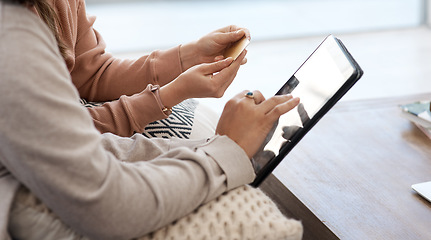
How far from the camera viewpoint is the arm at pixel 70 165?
62 cm

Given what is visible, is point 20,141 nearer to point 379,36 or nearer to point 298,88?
point 298,88

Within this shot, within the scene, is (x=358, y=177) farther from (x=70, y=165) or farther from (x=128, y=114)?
(x=70, y=165)

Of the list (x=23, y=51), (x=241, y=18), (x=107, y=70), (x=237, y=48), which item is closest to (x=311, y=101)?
(x=237, y=48)

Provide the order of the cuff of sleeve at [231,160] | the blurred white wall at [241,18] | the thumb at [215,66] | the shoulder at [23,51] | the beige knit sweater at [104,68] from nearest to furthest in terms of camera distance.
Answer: the shoulder at [23,51] → the cuff of sleeve at [231,160] → the thumb at [215,66] → the beige knit sweater at [104,68] → the blurred white wall at [241,18]

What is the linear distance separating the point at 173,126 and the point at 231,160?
0.40m

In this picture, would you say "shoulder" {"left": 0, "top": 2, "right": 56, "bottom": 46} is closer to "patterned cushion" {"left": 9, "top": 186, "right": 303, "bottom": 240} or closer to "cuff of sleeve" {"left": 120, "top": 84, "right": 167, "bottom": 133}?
"patterned cushion" {"left": 9, "top": 186, "right": 303, "bottom": 240}

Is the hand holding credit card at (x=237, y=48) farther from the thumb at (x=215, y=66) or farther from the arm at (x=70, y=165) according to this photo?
the arm at (x=70, y=165)

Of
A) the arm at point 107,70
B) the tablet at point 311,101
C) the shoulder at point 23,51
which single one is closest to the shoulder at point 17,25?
the shoulder at point 23,51

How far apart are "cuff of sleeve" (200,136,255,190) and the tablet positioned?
47 mm

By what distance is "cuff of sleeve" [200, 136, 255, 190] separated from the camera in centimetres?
79

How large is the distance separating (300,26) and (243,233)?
9.14 ft

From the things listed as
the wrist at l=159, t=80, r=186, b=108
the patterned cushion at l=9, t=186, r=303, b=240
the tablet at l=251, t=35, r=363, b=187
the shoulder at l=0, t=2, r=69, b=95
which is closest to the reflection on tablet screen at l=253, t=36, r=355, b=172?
the tablet at l=251, t=35, r=363, b=187

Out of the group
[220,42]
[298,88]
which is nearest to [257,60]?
[220,42]

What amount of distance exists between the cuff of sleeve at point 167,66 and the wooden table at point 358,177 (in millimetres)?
329
